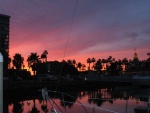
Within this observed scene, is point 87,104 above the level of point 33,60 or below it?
below

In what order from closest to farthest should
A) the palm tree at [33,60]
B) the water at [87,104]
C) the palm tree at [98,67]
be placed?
1. the water at [87,104]
2. the palm tree at [33,60]
3. the palm tree at [98,67]

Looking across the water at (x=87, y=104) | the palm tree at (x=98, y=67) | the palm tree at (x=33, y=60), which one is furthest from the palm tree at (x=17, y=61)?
the water at (x=87, y=104)

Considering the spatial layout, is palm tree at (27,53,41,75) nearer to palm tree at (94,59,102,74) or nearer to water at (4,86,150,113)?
palm tree at (94,59,102,74)

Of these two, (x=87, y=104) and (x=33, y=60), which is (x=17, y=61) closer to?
(x=33, y=60)

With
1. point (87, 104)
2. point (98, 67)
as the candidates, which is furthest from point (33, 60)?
point (87, 104)

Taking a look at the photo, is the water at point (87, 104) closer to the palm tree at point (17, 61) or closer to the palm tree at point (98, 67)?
the palm tree at point (17, 61)

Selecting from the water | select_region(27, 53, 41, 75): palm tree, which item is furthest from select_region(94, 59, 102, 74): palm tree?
the water

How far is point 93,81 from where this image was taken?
76875 millimetres

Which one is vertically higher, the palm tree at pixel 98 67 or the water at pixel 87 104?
the palm tree at pixel 98 67

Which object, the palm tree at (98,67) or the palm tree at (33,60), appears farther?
the palm tree at (98,67)

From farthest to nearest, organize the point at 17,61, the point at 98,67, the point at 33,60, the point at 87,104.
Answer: the point at 98,67 → the point at 17,61 → the point at 33,60 → the point at 87,104

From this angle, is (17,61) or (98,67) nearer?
(17,61)

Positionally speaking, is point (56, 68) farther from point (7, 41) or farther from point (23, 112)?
point (23, 112)

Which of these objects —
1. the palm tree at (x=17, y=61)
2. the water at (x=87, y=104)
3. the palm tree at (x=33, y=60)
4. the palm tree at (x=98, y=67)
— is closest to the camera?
the water at (x=87, y=104)
